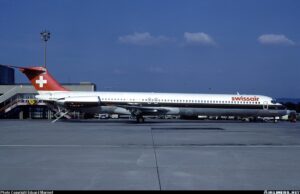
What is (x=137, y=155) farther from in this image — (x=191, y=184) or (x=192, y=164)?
(x=191, y=184)

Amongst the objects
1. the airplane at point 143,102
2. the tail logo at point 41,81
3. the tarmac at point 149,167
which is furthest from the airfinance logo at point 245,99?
the tarmac at point 149,167

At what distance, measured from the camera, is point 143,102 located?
1484 inches

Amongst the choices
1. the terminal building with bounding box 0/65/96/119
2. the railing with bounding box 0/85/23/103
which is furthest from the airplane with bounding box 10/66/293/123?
the railing with bounding box 0/85/23/103

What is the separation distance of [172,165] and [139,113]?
2587 centimetres

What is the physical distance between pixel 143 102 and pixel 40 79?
1097cm

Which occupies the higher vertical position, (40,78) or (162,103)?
(40,78)

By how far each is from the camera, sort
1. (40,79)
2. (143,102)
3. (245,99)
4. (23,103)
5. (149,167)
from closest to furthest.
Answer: (149,167) → (143,102) → (40,79) → (245,99) → (23,103)

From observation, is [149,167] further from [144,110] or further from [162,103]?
[162,103]

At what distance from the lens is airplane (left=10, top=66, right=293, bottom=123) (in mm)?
37188

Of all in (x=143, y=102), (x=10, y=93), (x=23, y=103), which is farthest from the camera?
(x=10, y=93)

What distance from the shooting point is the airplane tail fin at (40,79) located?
38094 mm

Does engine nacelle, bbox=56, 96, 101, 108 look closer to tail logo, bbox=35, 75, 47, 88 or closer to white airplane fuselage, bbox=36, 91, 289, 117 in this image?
white airplane fuselage, bbox=36, 91, 289, 117

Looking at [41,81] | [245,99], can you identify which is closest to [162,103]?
[245,99]

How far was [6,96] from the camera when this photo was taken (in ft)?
172
